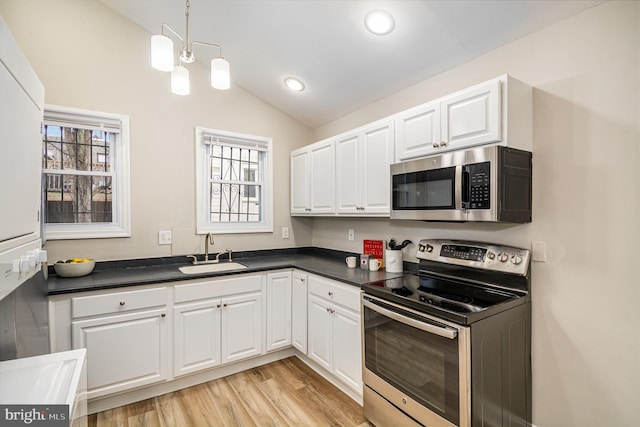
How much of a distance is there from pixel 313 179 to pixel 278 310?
1.32m

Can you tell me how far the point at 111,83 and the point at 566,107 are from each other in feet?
10.6

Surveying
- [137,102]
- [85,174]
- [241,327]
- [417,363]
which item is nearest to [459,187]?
[417,363]

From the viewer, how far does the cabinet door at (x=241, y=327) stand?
2.62 meters

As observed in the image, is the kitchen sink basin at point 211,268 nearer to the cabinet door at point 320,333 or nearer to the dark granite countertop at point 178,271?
the dark granite countertop at point 178,271

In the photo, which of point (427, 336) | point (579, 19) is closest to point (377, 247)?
point (427, 336)

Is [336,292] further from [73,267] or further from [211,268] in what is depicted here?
[73,267]

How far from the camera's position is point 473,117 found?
1.80m

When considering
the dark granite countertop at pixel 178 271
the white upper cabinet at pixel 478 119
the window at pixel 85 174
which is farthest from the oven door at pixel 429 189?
the window at pixel 85 174

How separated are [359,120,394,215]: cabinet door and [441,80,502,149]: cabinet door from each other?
48 centimetres

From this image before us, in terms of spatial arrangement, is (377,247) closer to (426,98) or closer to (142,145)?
(426,98)

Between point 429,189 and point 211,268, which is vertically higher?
point 429,189

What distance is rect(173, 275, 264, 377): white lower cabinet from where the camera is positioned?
7.96 feet

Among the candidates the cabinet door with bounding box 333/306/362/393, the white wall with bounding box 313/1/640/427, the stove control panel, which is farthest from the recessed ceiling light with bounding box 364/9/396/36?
the cabinet door with bounding box 333/306/362/393

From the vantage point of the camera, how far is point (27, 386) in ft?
3.60
